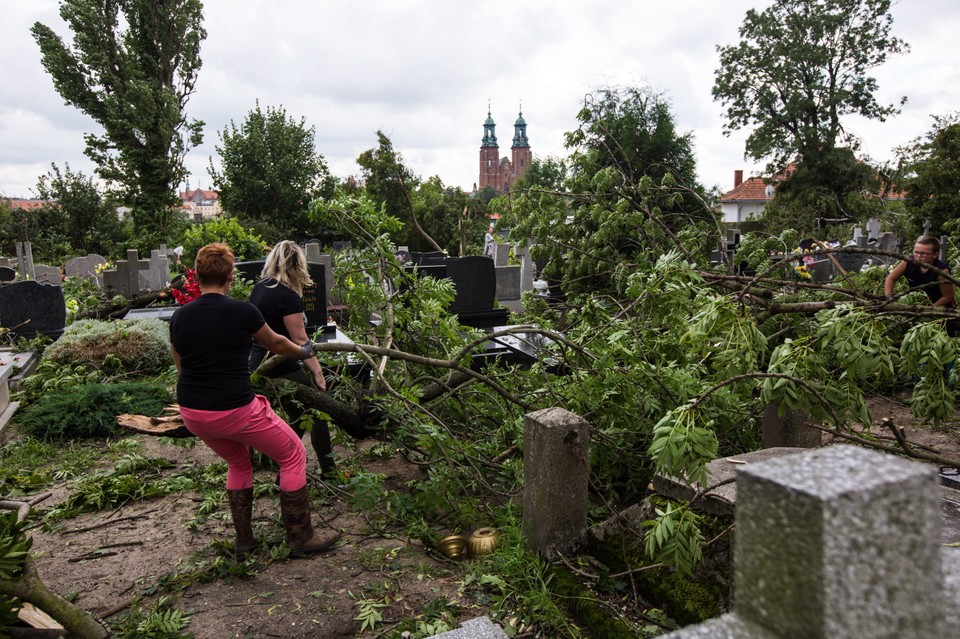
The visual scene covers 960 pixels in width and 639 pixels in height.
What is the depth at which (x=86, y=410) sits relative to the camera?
244 inches

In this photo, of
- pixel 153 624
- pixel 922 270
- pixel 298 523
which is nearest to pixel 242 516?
pixel 298 523

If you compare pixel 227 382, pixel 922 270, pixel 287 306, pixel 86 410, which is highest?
pixel 922 270

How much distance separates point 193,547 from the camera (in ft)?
12.7

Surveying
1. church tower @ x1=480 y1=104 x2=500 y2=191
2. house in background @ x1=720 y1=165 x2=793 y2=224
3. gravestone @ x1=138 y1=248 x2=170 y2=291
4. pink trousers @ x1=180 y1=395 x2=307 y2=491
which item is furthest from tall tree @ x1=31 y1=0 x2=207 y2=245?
church tower @ x1=480 y1=104 x2=500 y2=191

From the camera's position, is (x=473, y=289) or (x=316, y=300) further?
(x=473, y=289)

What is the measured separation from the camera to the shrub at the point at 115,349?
7.88 m

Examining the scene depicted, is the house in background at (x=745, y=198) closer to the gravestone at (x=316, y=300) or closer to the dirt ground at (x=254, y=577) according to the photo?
the gravestone at (x=316, y=300)

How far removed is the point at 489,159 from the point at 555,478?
387 ft

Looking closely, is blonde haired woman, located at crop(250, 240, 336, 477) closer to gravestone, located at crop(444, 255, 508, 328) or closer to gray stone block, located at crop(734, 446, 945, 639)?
gray stone block, located at crop(734, 446, 945, 639)

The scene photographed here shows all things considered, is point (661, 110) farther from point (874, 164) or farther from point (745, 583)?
point (874, 164)

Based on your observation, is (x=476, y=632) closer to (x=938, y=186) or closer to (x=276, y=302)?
(x=276, y=302)

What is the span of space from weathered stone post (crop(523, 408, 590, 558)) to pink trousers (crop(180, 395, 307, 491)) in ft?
4.39

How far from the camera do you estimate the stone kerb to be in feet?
2.49

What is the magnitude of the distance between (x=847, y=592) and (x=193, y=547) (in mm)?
3923
